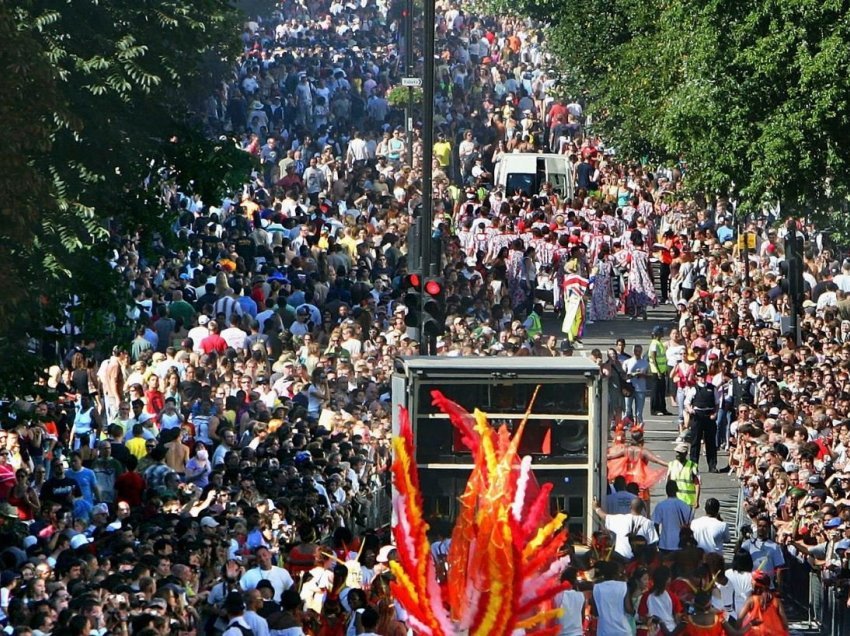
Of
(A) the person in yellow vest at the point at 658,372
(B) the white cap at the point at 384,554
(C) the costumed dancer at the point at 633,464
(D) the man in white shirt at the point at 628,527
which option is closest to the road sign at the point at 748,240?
(A) the person in yellow vest at the point at 658,372

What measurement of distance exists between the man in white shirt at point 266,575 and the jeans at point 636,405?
1268cm

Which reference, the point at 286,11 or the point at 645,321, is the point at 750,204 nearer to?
the point at 645,321

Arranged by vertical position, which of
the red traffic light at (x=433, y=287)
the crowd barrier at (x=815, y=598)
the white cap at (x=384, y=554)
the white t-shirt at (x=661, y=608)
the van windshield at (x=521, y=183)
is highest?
the van windshield at (x=521, y=183)

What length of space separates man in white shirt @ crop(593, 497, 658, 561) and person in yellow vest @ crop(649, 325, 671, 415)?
10.3 m

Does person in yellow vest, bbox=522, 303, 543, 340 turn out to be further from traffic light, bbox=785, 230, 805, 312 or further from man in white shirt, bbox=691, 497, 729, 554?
man in white shirt, bbox=691, 497, 729, 554

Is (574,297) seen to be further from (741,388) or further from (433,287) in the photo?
(433,287)

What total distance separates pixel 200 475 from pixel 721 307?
42.5 ft

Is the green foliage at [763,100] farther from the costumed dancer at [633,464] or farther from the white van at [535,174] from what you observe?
the white van at [535,174]

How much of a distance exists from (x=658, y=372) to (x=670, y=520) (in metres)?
9.58

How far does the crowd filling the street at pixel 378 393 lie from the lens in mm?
21469

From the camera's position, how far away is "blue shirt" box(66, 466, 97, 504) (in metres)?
23.9

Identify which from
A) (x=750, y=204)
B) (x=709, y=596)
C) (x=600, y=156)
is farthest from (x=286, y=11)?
(x=709, y=596)

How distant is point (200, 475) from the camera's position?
2631cm

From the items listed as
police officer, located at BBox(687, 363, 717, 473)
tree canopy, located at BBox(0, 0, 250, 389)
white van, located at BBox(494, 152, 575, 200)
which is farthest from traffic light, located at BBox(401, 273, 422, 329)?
white van, located at BBox(494, 152, 575, 200)
